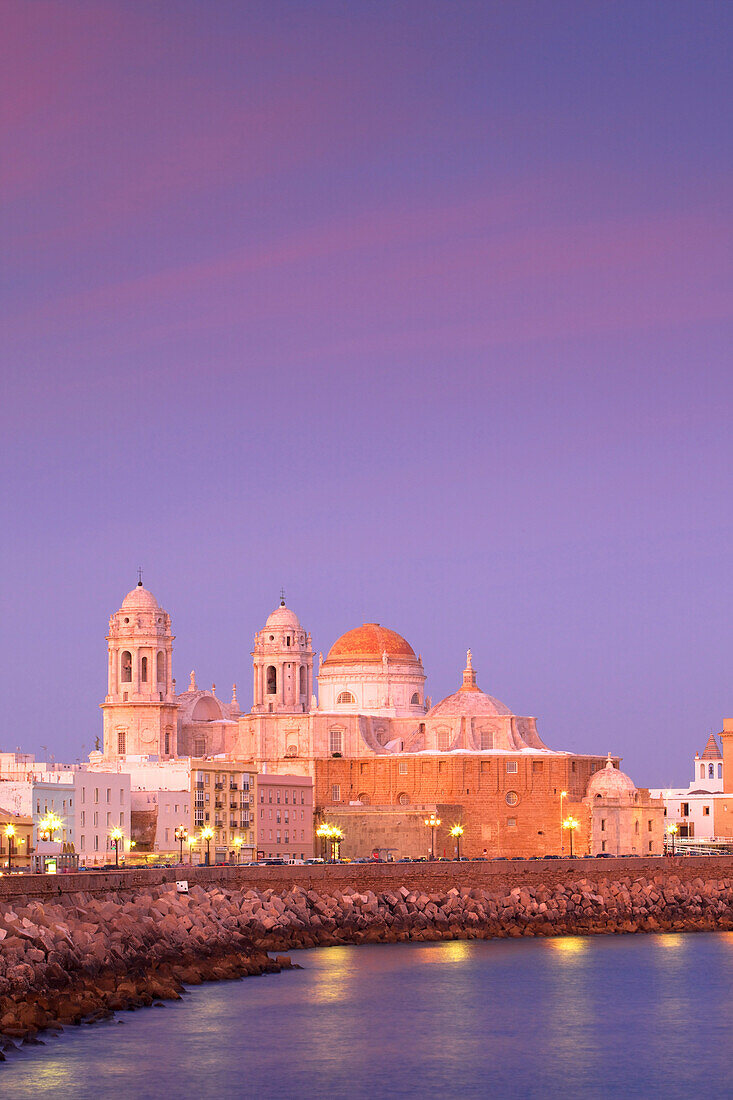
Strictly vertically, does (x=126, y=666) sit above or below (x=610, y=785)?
above

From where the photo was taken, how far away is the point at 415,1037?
164ft

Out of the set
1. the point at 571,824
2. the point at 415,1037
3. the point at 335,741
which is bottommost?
the point at 415,1037

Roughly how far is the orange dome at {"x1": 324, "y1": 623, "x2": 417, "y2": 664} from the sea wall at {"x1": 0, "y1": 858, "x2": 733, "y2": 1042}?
122 feet

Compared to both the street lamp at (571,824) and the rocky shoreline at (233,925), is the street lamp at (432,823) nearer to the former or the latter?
the street lamp at (571,824)

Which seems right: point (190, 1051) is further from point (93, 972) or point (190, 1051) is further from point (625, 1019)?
point (625, 1019)

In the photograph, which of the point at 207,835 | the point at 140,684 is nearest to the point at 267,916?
the point at 207,835

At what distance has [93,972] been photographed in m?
52.5

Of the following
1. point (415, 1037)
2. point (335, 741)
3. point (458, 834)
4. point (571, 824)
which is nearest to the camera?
point (415, 1037)

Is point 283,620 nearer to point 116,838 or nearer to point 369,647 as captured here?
point 369,647

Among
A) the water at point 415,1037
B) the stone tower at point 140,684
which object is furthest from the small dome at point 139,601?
the water at point 415,1037

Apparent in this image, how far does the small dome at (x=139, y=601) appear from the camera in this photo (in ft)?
383

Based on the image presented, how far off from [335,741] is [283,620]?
8296 mm

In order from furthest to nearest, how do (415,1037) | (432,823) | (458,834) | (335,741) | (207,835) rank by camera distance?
(335,741) → (432,823) → (458,834) → (207,835) → (415,1037)

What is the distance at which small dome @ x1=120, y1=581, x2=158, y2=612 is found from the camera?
117 meters
